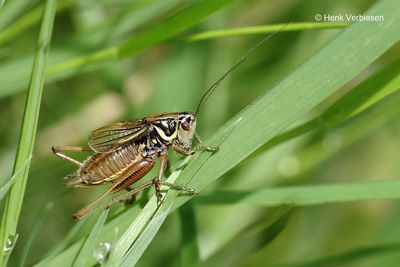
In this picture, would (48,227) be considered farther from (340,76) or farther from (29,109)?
(340,76)

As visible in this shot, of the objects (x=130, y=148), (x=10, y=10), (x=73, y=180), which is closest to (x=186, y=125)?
(x=130, y=148)

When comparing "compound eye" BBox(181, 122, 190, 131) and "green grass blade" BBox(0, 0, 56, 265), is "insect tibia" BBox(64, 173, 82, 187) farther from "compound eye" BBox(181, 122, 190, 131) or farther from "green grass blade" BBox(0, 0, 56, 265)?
"green grass blade" BBox(0, 0, 56, 265)

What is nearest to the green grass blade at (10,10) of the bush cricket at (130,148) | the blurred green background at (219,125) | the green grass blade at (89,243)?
the blurred green background at (219,125)

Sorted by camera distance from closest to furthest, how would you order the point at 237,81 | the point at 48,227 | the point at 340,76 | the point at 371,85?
the point at 340,76 < the point at 371,85 < the point at 48,227 < the point at 237,81

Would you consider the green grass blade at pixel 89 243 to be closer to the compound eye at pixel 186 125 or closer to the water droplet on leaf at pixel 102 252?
the water droplet on leaf at pixel 102 252

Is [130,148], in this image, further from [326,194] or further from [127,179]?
[326,194]

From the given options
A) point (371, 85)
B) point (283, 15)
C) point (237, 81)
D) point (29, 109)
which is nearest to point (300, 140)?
point (237, 81)

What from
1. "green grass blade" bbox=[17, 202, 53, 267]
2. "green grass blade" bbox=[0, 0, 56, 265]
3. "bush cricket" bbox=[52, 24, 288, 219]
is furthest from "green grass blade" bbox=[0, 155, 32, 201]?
"bush cricket" bbox=[52, 24, 288, 219]
